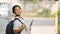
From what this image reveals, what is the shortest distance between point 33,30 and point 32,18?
0.26 m

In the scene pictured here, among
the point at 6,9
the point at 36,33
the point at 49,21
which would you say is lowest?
the point at 36,33

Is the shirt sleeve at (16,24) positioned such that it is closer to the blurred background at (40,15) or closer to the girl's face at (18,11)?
the girl's face at (18,11)

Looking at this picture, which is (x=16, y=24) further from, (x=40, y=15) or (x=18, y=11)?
(x=40, y=15)

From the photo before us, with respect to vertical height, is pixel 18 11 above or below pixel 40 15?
above

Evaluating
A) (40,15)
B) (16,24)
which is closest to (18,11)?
(16,24)

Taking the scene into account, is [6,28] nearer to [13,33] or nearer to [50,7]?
[13,33]

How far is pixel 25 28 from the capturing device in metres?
3.87

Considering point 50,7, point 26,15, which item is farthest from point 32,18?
point 50,7

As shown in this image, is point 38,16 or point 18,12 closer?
point 18,12

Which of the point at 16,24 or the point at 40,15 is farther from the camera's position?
the point at 40,15

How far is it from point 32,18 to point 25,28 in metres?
0.39

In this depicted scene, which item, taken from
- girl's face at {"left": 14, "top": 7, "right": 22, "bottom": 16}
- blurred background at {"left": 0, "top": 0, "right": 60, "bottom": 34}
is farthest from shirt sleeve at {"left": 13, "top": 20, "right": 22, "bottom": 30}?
blurred background at {"left": 0, "top": 0, "right": 60, "bottom": 34}

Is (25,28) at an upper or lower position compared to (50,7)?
lower

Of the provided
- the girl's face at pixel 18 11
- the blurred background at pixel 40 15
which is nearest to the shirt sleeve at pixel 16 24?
the girl's face at pixel 18 11
